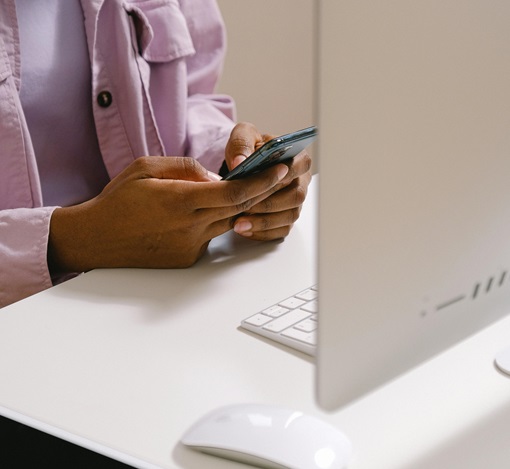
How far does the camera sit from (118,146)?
3.30 feet

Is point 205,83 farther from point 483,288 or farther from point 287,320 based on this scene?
point 483,288

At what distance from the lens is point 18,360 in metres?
0.54

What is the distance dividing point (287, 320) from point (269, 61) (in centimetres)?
163

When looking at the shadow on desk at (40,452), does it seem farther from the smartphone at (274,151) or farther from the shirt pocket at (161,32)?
the shirt pocket at (161,32)

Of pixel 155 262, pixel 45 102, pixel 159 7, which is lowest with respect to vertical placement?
pixel 155 262

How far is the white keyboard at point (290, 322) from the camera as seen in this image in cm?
53

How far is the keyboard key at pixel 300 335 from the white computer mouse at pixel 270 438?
11 cm

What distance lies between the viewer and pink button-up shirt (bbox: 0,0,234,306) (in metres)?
0.73

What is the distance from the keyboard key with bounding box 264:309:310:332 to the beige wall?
1548mm

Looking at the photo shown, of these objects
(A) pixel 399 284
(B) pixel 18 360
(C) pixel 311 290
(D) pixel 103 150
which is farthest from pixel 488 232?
(D) pixel 103 150

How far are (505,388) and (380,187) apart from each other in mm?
237

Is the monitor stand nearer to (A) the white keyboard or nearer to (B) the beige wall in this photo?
(A) the white keyboard

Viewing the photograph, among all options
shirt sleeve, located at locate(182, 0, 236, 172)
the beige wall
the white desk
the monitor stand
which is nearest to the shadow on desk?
the white desk

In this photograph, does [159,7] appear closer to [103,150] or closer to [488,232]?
[103,150]
